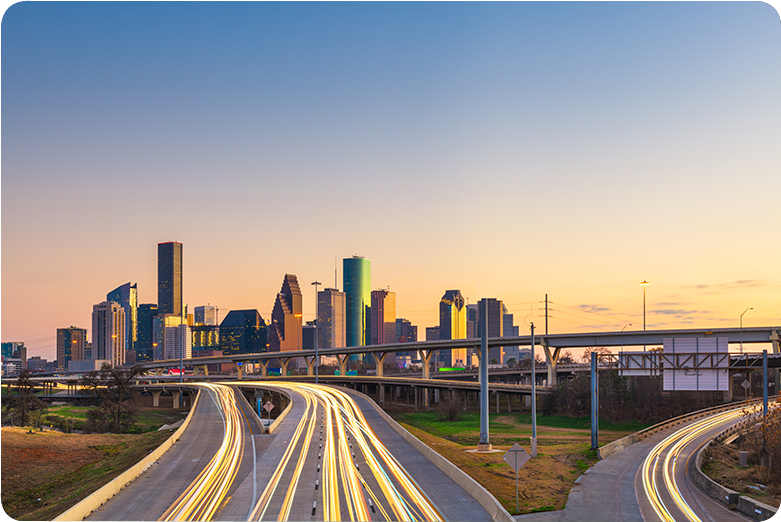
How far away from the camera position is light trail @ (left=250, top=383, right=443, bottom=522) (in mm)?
26062

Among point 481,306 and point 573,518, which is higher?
point 481,306

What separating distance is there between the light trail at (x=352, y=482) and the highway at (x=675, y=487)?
1146 centimetres

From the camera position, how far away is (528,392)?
4033 inches

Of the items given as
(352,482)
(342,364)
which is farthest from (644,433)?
(342,364)

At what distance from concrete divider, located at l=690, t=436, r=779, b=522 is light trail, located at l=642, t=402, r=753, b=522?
1521mm

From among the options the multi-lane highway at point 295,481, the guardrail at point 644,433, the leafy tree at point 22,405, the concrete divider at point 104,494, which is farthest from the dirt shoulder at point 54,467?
the guardrail at point 644,433

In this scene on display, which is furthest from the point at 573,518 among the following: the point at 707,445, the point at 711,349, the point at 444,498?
the point at 707,445

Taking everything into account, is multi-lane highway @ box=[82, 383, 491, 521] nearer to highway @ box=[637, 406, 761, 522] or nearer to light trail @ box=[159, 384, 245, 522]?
light trail @ box=[159, 384, 245, 522]

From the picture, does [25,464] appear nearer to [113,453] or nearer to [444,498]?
[113,453]

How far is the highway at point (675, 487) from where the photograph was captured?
30.0 m

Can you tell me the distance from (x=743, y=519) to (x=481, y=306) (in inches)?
831

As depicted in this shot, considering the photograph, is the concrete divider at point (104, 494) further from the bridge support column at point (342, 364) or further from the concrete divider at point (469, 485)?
the bridge support column at point (342, 364)

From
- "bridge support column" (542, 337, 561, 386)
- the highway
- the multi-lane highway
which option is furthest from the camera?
"bridge support column" (542, 337, 561, 386)

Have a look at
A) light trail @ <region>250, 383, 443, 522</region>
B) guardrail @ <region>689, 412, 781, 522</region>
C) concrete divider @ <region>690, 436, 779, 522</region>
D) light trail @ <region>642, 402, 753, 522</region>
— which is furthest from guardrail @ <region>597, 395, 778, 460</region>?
light trail @ <region>250, 383, 443, 522</region>
